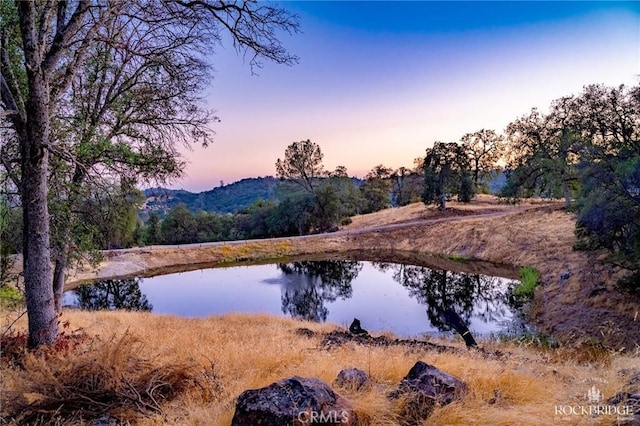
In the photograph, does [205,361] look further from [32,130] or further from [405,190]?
[405,190]

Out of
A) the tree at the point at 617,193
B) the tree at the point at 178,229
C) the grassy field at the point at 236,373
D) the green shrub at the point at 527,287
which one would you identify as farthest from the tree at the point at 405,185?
the grassy field at the point at 236,373

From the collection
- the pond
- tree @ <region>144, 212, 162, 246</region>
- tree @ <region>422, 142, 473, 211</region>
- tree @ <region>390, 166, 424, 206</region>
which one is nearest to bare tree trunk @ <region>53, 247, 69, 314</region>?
the pond

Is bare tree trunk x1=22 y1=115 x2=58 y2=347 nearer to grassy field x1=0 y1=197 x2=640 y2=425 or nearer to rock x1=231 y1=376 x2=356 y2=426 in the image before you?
grassy field x1=0 y1=197 x2=640 y2=425

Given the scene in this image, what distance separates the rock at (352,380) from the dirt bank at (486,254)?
9815mm

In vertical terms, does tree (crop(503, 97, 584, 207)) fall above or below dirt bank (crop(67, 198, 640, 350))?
above

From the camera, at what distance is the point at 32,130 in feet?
16.3

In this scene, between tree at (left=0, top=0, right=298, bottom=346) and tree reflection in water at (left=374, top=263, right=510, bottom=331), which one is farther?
tree reflection in water at (left=374, top=263, right=510, bottom=331)

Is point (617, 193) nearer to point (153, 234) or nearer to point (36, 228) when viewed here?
point (36, 228)

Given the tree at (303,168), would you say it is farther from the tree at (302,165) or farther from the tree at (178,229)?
the tree at (178,229)

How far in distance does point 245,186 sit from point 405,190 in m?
80.4

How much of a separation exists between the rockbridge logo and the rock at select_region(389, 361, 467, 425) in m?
0.76

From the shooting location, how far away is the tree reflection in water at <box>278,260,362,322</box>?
17902 mm

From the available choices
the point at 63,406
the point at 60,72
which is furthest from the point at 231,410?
the point at 60,72

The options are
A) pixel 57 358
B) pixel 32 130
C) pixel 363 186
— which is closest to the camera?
pixel 57 358
